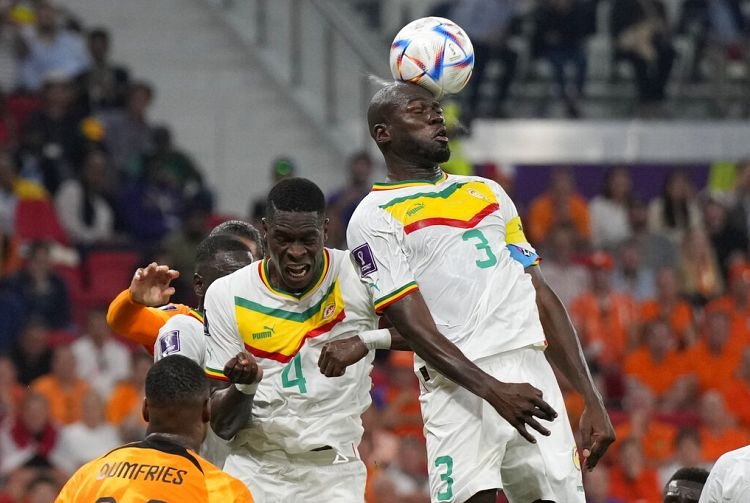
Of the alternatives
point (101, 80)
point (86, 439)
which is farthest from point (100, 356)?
point (101, 80)

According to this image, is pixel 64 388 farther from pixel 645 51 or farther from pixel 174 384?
pixel 645 51

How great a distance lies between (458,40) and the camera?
620cm

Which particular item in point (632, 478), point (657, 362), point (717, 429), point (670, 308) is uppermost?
point (670, 308)

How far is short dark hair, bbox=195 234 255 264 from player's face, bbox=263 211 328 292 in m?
0.73

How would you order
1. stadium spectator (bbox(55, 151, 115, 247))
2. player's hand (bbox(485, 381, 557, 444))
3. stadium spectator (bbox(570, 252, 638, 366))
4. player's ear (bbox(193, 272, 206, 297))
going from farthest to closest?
stadium spectator (bbox(55, 151, 115, 247))
stadium spectator (bbox(570, 252, 638, 366))
player's ear (bbox(193, 272, 206, 297))
player's hand (bbox(485, 381, 557, 444))

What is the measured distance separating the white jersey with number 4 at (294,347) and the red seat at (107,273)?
7.57m

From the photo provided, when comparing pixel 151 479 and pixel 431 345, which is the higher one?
pixel 431 345

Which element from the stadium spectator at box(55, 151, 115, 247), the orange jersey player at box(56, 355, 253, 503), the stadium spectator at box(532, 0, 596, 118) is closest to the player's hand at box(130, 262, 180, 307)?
the orange jersey player at box(56, 355, 253, 503)

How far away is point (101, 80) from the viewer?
15.8 m

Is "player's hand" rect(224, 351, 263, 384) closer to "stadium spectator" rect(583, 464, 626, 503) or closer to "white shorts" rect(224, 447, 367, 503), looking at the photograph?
"white shorts" rect(224, 447, 367, 503)

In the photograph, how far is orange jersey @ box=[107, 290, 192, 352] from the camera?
21.1 ft

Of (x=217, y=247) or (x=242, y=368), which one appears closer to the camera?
(x=242, y=368)

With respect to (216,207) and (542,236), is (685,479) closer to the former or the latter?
(542,236)

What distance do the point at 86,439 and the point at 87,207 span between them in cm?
322
